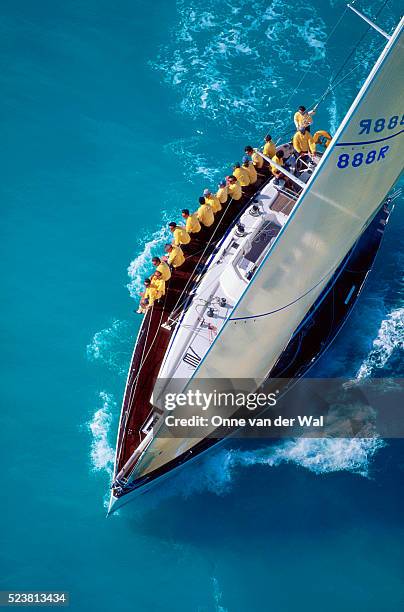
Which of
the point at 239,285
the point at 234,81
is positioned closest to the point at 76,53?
the point at 234,81

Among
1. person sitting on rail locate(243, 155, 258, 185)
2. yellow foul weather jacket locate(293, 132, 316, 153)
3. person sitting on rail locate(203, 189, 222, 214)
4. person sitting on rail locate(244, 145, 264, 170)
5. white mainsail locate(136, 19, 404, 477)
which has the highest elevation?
yellow foul weather jacket locate(293, 132, 316, 153)

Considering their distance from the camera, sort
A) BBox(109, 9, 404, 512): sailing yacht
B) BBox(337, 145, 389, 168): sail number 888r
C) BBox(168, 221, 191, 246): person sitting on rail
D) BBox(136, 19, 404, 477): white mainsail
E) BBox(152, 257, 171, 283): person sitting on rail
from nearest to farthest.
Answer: BBox(136, 19, 404, 477): white mainsail
BBox(337, 145, 389, 168): sail number 888r
BBox(109, 9, 404, 512): sailing yacht
BBox(152, 257, 171, 283): person sitting on rail
BBox(168, 221, 191, 246): person sitting on rail

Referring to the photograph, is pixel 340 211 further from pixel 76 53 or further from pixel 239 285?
pixel 76 53

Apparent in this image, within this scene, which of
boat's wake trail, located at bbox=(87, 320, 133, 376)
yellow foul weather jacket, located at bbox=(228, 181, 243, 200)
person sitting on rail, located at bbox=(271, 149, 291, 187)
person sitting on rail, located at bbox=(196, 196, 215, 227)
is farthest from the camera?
person sitting on rail, located at bbox=(271, 149, 291, 187)

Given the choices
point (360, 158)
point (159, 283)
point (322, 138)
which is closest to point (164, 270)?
point (159, 283)

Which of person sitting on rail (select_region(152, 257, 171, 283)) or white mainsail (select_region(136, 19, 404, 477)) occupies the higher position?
person sitting on rail (select_region(152, 257, 171, 283))

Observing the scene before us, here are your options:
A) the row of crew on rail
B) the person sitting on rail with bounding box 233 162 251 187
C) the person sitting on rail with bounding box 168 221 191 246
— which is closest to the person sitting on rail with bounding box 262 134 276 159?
the row of crew on rail

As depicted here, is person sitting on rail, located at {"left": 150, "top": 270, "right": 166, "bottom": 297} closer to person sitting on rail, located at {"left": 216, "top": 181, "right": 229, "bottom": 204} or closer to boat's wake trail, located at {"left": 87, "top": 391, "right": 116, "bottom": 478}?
person sitting on rail, located at {"left": 216, "top": 181, "right": 229, "bottom": 204}
